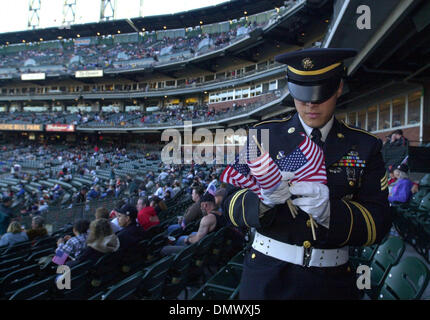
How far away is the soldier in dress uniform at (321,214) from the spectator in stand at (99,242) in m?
2.95

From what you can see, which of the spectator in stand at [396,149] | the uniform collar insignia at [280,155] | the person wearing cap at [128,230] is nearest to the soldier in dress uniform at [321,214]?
the uniform collar insignia at [280,155]

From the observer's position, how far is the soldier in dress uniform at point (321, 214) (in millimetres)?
1489

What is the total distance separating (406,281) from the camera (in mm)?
2547

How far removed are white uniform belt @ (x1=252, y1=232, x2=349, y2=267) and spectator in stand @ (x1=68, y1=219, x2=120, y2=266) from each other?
3.11 metres

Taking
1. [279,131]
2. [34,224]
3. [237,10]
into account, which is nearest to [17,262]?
[34,224]

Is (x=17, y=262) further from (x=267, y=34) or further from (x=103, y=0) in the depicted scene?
(x=103, y=0)

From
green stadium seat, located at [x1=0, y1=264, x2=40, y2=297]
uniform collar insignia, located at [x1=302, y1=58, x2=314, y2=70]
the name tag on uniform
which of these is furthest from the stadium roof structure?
the name tag on uniform

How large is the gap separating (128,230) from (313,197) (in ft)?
12.5

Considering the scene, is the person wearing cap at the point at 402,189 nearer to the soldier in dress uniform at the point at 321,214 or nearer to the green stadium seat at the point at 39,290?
the soldier in dress uniform at the point at 321,214

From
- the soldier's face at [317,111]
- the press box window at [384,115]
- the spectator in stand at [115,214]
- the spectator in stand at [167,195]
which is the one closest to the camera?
the soldier's face at [317,111]

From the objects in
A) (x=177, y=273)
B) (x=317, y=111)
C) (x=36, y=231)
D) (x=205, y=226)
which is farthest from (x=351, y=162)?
(x=36, y=231)

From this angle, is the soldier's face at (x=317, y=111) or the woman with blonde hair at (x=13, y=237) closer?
the soldier's face at (x=317, y=111)

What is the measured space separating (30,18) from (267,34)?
55.0 metres

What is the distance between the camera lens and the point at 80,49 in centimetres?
5444
